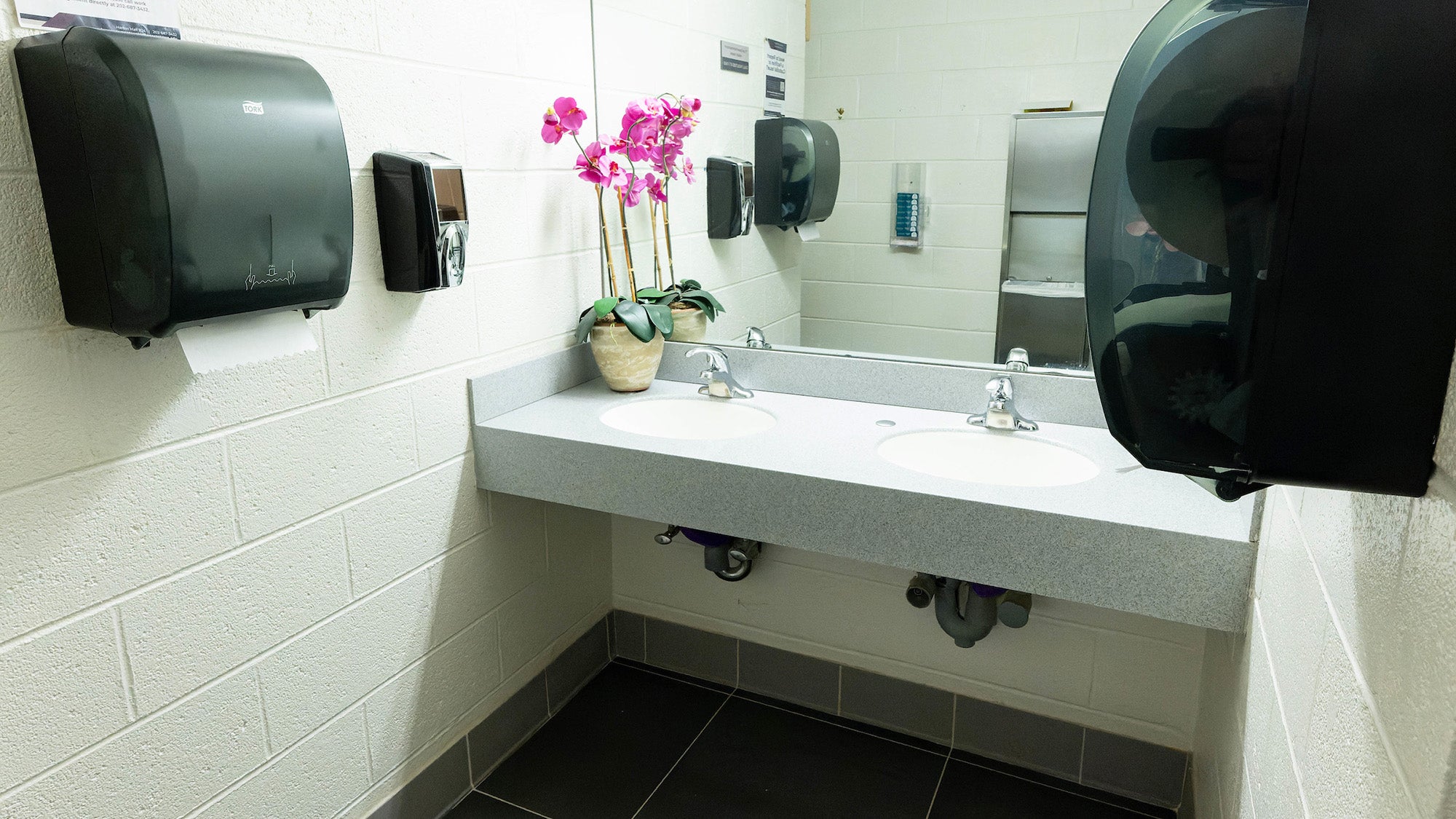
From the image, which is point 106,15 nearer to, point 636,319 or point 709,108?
point 636,319

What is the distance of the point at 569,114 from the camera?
182 cm

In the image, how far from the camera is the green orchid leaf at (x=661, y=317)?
193cm

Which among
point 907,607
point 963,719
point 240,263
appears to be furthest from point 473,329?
point 963,719

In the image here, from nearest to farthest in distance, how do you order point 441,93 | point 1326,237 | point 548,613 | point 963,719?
1. point 1326,237
2. point 441,93
3. point 963,719
4. point 548,613

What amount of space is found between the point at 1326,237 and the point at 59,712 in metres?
1.44

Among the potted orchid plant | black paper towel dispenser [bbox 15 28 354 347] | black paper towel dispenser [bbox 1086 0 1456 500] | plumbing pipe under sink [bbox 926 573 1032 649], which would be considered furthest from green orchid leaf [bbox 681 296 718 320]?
black paper towel dispenser [bbox 1086 0 1456 500]

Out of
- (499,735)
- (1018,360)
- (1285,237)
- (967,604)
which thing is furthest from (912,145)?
(499,735)

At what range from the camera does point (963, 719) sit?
6.54ft

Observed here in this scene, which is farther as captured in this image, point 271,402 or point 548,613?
point 548,613

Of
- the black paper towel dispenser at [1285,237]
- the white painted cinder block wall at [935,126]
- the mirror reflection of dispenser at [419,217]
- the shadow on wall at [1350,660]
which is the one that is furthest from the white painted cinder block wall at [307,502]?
the shadow on wall at [1350,660]

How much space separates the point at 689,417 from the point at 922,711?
0.85 m

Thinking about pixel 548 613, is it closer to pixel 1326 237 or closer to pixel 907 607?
pixel 907 607

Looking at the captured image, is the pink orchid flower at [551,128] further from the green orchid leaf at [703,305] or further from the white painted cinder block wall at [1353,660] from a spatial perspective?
the white painted cinder block wall at [1353,660]

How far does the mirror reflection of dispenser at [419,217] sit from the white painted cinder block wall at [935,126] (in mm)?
740
